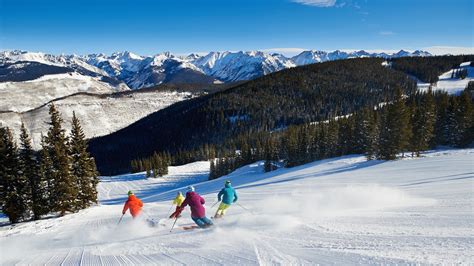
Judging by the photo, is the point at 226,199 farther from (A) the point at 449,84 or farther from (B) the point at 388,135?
(A) the point at 449,84

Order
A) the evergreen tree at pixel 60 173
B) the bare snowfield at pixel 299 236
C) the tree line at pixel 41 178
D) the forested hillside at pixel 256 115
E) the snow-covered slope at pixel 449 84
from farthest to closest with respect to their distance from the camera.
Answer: the snow-covered slope at pixel 449 84, the forested hillside at pixel 256 115, the tree line at pixel 41 178, the evergreen tree at pixel 60 173, the bare snowfield at pixel 299 236

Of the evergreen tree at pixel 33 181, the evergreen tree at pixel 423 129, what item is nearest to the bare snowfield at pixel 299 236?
the evergreen tree at pixel 33 181

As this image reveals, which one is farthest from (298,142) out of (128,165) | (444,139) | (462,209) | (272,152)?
(128,165)

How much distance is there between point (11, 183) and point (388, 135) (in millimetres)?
42840

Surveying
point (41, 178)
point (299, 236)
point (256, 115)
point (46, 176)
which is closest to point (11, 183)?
point (41, 178)

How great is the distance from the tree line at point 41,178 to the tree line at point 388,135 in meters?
37.7

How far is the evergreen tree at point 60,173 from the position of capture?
2638 cm

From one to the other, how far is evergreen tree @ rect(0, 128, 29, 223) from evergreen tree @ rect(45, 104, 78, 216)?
8.45 feet

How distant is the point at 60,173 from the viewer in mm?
27109

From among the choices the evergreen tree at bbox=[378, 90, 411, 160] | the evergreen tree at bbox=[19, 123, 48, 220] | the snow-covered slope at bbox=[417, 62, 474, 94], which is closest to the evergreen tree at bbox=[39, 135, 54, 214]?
→ the evergreen tree at bbox=[19, 123, 48, 220]

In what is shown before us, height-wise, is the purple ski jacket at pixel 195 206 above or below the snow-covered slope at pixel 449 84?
below

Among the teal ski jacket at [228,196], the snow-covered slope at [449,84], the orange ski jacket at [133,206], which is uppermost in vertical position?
the snow-covered slope at [449,84]

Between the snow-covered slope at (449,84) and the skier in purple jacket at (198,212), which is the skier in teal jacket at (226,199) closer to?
the skier in purple jacket at (198,212)

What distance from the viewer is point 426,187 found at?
57.2 ft
